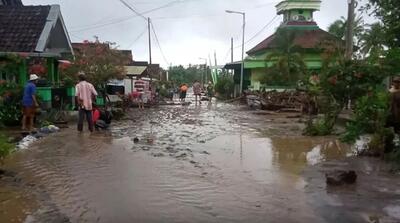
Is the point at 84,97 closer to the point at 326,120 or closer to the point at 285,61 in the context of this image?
the point at 326,120

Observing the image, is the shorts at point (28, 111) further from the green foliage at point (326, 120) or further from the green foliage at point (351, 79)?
the green foliage at point (351, 79)

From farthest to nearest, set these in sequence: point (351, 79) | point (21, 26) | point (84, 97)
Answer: point (21, 26)
point (84, 97)
point (351, 79)

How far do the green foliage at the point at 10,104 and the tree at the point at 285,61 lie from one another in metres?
19.0

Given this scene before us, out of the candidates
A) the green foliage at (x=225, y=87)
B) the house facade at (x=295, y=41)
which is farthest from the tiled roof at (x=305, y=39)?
the green foliage at (x=225, y=87)

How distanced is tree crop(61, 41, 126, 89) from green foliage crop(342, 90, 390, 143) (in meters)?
13.2

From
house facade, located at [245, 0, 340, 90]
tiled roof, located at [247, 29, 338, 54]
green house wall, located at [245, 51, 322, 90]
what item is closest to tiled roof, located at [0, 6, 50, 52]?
house facade, located at [245, 0, 340, 90]

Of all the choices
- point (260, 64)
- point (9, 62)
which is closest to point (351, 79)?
point (9, 62)

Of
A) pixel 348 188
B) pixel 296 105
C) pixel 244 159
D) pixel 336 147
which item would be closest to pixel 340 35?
pixel 296 105

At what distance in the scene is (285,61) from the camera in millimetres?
31469

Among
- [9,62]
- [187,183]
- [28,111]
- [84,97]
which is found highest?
[9,62]

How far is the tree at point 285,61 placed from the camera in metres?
31.4

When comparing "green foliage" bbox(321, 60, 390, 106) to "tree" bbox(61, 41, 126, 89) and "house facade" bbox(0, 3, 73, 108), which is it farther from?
"tree" bbox(61, 41, 126, 89)

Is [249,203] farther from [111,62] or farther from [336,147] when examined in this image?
[111,62]

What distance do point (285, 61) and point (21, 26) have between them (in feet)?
58.4
